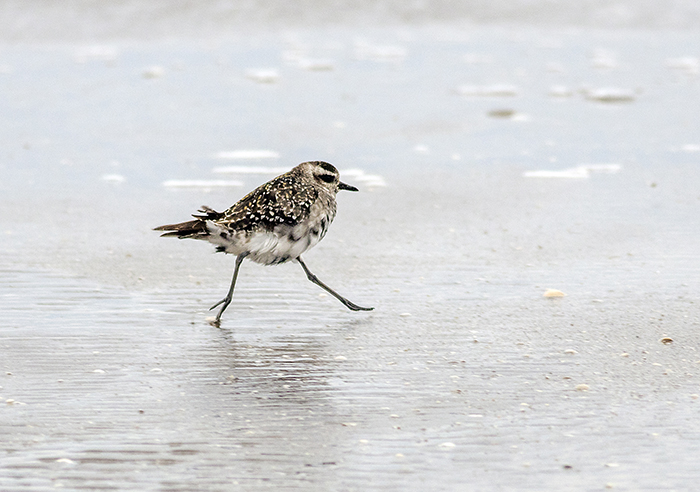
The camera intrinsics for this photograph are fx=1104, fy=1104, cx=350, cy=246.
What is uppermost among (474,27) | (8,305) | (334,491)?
(334,491)

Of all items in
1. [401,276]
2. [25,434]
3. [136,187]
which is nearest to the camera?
[25,434]

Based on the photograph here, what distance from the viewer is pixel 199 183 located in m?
8.66

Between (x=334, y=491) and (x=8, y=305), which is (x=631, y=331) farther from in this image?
(x=8, y=305)

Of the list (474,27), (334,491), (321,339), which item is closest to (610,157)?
(321,339)

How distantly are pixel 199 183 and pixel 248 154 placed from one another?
1.07 metres

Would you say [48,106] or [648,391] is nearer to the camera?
[648,391]

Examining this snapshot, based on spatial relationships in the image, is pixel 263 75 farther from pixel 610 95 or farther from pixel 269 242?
pixel 269 242

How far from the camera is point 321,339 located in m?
5.39

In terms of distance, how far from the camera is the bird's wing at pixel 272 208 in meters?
5.70

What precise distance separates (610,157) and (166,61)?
7.18 metres

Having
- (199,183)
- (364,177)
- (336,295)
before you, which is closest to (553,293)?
(336,295)

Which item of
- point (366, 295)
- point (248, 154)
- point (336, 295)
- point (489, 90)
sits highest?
point (336, 295)

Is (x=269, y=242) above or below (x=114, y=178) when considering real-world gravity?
above

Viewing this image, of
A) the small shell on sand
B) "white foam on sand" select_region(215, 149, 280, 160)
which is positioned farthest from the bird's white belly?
"white foam on sand" select_region(215, 149, 280, 160)
